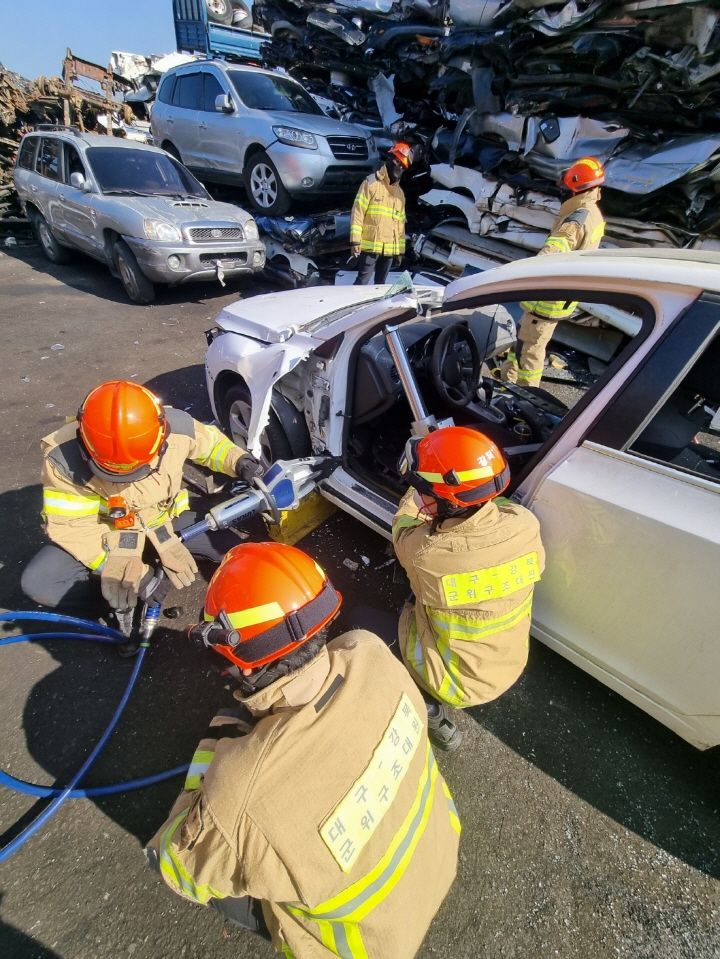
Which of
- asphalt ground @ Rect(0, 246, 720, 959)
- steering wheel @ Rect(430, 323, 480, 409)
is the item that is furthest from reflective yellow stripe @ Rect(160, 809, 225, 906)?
steering wheel @ Rect(430, 323, 480, 409)

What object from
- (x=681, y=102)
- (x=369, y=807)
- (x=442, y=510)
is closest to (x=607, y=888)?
(x=369, y=807)

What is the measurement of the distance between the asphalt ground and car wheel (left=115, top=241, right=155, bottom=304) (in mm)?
4275

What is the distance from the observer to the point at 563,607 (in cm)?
189

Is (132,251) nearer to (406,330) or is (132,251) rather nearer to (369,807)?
(406,330)

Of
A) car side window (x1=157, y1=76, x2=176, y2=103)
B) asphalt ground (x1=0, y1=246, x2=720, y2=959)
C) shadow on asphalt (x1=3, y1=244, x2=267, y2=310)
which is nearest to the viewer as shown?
asphalt ground (x1=0, y1=246, x2=720, y2=959)

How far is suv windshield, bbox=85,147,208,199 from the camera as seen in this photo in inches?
245

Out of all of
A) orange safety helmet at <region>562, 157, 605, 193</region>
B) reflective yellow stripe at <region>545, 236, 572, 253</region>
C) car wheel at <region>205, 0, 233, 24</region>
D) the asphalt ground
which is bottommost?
the asphalt ground

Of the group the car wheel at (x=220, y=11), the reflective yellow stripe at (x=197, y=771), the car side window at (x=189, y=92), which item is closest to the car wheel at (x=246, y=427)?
the reflective yellow stripe at (x=197, y=771)

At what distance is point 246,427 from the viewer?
326 cm

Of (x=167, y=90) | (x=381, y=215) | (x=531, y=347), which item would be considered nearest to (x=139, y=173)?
(x=167, y=90)

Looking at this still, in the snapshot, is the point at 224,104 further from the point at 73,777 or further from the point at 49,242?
the point at 73,777

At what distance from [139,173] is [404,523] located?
6.80 metres

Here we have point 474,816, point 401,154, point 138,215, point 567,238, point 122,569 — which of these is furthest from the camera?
point 138,215

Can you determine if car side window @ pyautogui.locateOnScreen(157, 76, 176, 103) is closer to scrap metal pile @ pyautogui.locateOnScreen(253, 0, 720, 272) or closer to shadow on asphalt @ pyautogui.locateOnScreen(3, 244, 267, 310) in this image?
shadow on asphalt @ pyautogui.locateOnScreen(3, 244, 267, 310)
